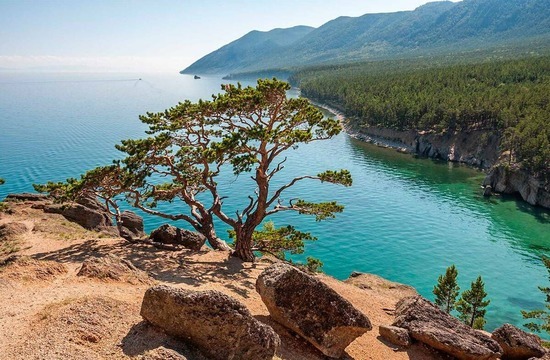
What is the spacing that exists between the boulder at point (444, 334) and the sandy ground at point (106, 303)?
0.79 metres

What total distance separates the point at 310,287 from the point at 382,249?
4214cm

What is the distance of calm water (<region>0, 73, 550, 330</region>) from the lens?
173ft

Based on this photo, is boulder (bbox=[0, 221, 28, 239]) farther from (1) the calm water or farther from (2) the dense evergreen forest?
(2) the dense evergreen forest

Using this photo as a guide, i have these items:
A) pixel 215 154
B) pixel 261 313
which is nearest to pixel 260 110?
pixel 215 154

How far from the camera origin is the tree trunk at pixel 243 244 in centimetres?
3195

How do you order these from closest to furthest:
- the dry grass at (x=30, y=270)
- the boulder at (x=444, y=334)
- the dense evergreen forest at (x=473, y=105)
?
the dry grass at (x=30, y=270) → the boulder at (x=444, y=334) → the dense evergreen forest at (x=473, y=105)

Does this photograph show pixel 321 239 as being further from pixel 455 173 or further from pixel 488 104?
pixel 488 104

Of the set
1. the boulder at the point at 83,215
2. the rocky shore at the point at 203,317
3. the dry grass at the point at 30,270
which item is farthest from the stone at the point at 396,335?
the boulder at the point at 83,215

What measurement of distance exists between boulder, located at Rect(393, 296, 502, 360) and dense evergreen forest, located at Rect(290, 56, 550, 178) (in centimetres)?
6745

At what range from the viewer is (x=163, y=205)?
71.3 meters

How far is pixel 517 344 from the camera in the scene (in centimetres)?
2252

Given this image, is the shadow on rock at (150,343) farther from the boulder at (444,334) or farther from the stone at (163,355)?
the boulder at (444,334)

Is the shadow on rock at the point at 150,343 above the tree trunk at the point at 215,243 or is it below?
above

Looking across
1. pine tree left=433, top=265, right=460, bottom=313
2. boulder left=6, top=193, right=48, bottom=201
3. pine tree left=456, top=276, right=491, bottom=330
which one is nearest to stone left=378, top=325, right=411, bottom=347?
pine tree left=456, top=276, right=491, bottom=330
